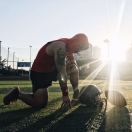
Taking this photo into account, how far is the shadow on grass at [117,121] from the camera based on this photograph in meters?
7.04

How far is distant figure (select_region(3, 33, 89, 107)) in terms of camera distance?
969 centimetres

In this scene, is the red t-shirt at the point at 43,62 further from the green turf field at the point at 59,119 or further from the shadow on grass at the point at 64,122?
the shadow on grass at the point at 64,122

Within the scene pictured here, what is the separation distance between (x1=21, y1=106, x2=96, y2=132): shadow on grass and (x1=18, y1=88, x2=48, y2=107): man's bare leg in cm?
75

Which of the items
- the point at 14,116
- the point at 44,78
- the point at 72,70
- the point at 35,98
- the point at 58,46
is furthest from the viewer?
the point at 72,70

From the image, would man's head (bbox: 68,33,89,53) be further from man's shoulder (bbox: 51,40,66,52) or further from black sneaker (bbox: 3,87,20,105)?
black sneaker (bbox: 3,87,20,105)

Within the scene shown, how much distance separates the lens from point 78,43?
9680mm

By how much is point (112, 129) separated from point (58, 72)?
318 cm

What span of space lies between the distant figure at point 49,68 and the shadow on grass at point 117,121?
1033 mm

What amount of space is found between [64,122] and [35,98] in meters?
2.57

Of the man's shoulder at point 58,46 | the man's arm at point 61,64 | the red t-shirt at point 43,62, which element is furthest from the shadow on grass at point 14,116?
the man's shoulder at point 58,46

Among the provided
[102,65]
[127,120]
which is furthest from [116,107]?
[102,65]

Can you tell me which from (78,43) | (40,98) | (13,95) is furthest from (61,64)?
(13,95)

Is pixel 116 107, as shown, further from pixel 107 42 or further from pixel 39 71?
pixel 107 42

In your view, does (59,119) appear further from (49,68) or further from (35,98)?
(49,68)
